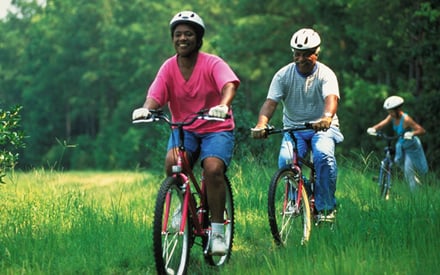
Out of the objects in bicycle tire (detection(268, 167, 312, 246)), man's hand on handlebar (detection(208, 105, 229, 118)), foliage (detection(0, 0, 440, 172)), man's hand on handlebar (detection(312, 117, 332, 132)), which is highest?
foliage (detection(0, 0, 440, 172))

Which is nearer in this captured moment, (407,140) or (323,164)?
(323,164)

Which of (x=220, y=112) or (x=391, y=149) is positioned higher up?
(x=220, y=112)

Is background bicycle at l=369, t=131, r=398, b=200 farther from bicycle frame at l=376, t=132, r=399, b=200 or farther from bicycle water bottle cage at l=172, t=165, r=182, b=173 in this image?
bicycle water bottle cage at l=172, t=165, r=182, b=173

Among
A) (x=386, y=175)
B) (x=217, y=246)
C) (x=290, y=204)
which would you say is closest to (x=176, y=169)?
(x=217, y=246)

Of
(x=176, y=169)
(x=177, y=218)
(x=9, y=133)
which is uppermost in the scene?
(x=9, y=133)

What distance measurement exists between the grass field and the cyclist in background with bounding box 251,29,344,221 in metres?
0.39

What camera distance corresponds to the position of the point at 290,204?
23.2ft

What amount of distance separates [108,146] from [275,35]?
25459 mm

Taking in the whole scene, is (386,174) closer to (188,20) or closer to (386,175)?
(386,175)

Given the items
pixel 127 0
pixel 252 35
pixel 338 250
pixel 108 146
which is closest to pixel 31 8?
pixel 127 0

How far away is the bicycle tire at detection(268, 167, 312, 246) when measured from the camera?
6.78m

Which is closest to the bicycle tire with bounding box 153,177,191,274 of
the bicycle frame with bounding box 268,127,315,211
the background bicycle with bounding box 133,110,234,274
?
the background bicycle with bounding box 133,110,234,274

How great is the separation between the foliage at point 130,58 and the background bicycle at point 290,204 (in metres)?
19.1

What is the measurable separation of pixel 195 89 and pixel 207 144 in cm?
45
